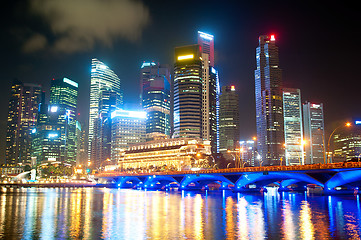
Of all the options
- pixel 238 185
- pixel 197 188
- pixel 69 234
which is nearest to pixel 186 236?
pixel 69 234

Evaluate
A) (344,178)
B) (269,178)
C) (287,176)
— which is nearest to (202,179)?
(269,178)

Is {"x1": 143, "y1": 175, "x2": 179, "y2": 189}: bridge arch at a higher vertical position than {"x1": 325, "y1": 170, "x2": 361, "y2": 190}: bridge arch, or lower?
lower

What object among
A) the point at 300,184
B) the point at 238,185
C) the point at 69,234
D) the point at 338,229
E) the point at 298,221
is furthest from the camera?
the point at 300,184

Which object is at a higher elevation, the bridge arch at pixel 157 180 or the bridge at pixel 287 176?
the bridge at pixel 287 176

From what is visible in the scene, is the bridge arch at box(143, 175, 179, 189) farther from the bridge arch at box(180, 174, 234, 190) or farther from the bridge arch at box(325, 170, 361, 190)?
the bridge arch at box(325, 170, 361, 190)

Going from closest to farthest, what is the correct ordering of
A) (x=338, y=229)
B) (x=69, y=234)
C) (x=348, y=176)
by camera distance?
(x=69, y=234) < (x=338, y=229) < (x=348, y=176)

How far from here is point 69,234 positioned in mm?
33875

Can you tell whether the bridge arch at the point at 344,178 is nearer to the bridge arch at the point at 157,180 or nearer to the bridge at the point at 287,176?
the bridge at the point at 287,176

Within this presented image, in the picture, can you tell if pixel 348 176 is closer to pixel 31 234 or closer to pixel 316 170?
pixel 316 170

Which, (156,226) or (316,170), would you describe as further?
(316,170)

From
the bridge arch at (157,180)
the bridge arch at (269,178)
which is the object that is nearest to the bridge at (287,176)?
the bridge arch at (269,178)

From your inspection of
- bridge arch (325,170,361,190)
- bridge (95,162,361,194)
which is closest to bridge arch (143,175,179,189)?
bridge (95,162,361,194)

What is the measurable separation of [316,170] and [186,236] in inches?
2472

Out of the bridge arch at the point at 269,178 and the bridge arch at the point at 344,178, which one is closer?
the bridge arch at the point at 344,178
